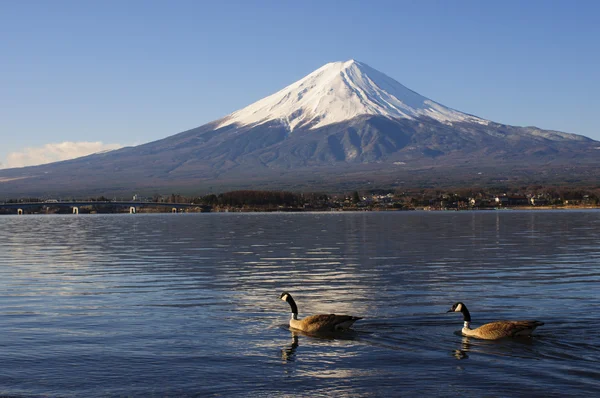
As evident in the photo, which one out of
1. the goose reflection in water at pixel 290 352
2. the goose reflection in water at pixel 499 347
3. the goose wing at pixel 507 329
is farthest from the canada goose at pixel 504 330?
the goose reflection in water at pixel 290 352

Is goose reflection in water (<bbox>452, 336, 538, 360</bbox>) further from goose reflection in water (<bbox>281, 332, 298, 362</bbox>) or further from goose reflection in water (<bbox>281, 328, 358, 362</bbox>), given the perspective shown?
goose reflection in water (<bbox>281, 332, 298, 362</bbox>)

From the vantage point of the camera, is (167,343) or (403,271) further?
(403,271)

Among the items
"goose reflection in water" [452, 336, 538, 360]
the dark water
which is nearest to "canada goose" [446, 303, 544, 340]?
"goose reflection in water" [452, 336, 538, 360]

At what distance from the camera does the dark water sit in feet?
51.3

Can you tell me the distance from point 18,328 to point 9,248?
3689 cm

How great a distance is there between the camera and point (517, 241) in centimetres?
5666

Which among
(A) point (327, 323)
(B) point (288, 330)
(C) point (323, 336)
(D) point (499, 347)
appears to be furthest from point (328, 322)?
(D) point (499, 347)

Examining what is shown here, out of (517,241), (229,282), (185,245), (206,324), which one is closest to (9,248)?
(185,245)

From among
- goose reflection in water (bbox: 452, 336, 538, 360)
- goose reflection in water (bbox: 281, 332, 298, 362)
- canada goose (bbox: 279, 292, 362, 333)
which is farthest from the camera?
canada goose (bbox: 279, 292, 362, 333)

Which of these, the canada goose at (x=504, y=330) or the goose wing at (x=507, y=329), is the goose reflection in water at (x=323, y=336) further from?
the goose wing at (x=507, y=329)

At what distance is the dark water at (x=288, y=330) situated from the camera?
1565 centimetres

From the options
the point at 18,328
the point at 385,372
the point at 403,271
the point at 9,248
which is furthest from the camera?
the point at 9,248

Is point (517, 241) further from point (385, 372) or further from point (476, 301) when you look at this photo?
point (385, 372)

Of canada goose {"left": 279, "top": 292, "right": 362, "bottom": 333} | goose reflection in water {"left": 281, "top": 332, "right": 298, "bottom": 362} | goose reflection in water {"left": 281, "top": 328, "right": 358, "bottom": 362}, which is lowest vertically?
goose reflection in water {"left": 281, "top": 332, "right": 298, "bottom": 362}
